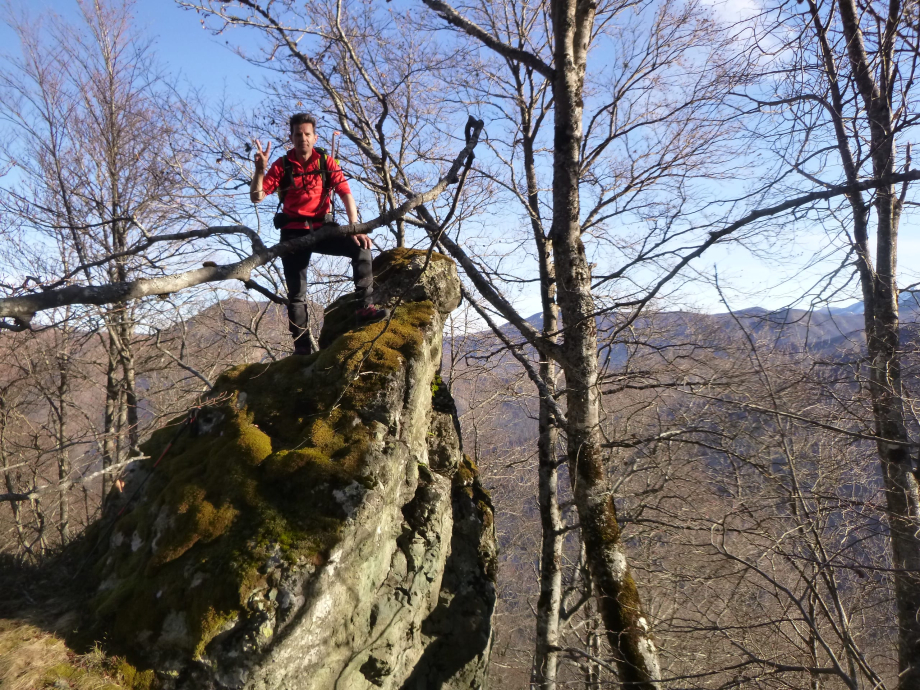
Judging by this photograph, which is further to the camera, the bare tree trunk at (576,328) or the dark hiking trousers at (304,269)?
the dark hiking trousers at (304,269)

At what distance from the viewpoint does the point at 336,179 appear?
152 inches

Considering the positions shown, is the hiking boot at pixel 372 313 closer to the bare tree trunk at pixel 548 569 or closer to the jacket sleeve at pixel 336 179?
the jacket sleeve at pixel 336 179

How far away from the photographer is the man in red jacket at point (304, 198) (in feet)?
11.9

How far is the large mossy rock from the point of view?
2.80 meters

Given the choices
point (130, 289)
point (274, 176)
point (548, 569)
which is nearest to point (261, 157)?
point (274, 176)

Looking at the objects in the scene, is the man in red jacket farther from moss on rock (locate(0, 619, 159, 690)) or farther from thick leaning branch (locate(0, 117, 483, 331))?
moss on rock (locate(0, 619, 159, 690))

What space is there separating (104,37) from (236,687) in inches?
444

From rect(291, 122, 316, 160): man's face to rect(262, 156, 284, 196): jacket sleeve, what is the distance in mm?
163

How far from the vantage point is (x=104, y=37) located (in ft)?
30.3

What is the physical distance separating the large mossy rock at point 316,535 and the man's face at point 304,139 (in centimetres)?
131

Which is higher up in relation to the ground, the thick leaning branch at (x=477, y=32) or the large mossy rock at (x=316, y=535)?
the thick leaning branch at (x=477, y=32)

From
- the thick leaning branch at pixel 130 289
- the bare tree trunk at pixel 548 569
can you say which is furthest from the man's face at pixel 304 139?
the bare tree trunk at pixel 548 569

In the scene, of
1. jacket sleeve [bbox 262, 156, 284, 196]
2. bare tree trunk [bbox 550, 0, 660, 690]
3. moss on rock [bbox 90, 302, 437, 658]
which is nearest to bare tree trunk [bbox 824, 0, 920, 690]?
bare tree trunk [bbox 550, 0, 660, 690]

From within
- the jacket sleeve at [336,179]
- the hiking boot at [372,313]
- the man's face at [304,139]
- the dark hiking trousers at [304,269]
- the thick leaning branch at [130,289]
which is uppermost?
the man's face at [304,139]
